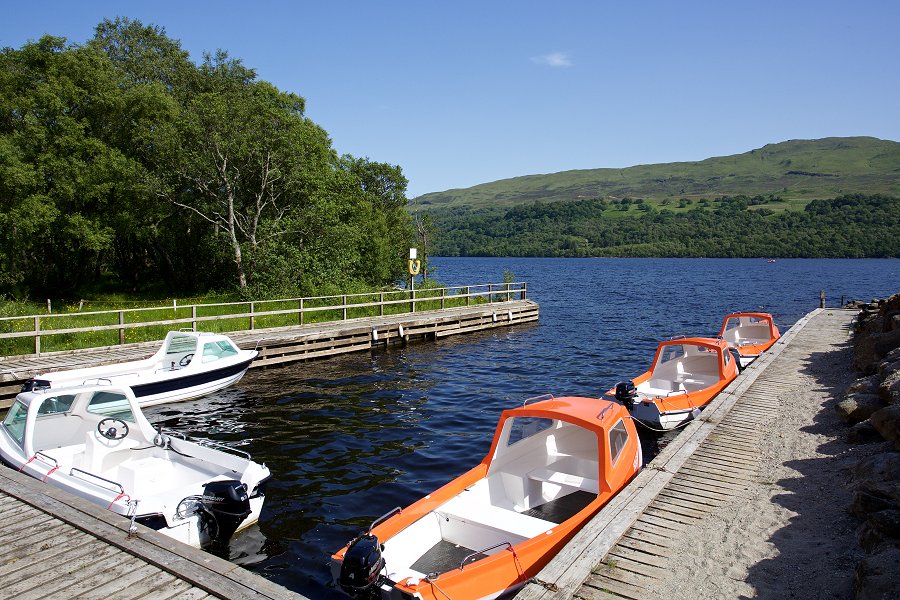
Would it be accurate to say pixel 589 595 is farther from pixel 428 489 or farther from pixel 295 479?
pixel 295 479

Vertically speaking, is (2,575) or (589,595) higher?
(2,575)

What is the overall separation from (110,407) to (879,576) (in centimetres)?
1035

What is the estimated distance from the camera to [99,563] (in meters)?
6.00

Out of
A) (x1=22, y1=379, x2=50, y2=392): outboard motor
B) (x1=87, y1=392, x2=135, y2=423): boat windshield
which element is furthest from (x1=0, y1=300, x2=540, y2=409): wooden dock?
(x1=87, y1=392, x2=135, y2=423): boat windshield

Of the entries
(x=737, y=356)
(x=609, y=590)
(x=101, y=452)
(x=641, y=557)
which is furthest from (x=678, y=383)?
(x=101, y=452)

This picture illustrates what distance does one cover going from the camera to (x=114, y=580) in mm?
5688

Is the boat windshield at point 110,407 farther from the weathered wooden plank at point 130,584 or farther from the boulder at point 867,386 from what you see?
the boulder at point 867,386

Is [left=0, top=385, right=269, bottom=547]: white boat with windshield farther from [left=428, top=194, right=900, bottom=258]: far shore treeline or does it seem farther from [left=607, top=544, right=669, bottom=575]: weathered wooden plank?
[left=428, top=194, right=900, bottom=258]: far shore treeline

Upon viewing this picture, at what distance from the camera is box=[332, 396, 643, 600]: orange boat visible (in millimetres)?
6414

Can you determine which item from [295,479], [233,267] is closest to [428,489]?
[295,479]

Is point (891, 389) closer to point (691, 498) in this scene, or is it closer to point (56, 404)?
point (691, 498)

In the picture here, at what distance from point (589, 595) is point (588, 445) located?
4158 mm

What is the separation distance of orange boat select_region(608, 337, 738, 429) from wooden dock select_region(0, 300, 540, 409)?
1174cm

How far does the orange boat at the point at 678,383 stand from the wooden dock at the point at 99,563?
1062 centimetres
